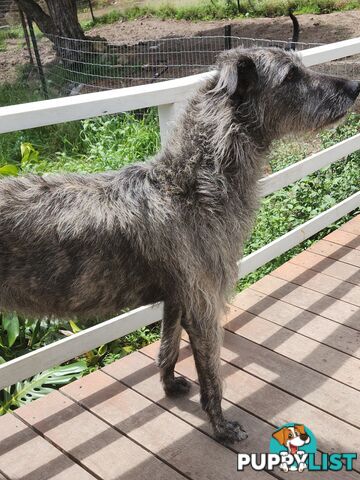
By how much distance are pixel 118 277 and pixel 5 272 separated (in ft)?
1.53

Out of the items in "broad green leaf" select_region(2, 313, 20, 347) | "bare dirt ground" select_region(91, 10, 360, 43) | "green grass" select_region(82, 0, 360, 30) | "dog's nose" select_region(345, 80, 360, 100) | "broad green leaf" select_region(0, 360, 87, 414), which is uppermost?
"dog's nose" select_region(345, 80, 360, 100)

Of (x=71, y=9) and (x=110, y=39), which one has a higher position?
(x=71, y=9)

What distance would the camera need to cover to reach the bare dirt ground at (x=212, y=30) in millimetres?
12007

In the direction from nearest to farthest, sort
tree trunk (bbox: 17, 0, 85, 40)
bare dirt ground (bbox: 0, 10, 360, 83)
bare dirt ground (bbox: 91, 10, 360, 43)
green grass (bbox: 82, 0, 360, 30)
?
tree trunk (bbox: 17, 0, 85, 40)
bare dirt ground (bbox: 0, 10, 360, 83)
bare dirt ground (bbox: 91, 10, 360, 43)
green grass (bbox: 82, 0, 360, 30)

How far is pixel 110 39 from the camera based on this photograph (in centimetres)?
1541

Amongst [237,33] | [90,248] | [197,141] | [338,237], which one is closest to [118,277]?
[90,248]

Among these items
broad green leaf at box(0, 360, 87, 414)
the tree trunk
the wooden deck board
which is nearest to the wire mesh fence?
the tree trunk

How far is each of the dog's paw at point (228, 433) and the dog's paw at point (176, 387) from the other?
0.39m

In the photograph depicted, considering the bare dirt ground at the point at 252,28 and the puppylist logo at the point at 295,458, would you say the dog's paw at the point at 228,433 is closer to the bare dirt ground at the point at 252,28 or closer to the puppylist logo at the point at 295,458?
the puppylist logo at the point at 295,458

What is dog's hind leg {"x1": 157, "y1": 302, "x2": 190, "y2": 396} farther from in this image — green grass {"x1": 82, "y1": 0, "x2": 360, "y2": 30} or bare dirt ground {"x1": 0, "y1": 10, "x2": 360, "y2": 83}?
green grass {"x1": 82, "y1": 0, "x2": 360, "y2": 30}

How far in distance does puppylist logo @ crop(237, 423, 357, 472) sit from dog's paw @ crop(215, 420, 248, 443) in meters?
0.08

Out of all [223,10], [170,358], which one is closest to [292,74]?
[170,358]

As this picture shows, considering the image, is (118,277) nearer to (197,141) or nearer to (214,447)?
(197,141)

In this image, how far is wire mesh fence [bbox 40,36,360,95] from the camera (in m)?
8.98
